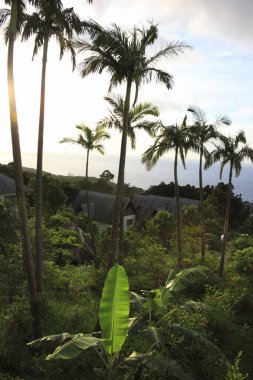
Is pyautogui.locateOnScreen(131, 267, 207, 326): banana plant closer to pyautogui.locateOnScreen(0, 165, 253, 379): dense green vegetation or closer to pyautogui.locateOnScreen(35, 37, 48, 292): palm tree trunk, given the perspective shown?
pyautogui.locateOnScreen(0, 165, 253, 379): dense green vegetation

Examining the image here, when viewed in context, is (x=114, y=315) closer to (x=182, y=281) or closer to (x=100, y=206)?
(x=182, y=281)

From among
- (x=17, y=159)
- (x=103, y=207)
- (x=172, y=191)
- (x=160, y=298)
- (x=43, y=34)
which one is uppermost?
(x=43, y=34)

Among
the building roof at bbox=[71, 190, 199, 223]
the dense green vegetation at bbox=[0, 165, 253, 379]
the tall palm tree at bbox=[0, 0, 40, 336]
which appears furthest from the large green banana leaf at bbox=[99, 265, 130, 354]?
the building roof at bbox=[71, 190, 199, 223]

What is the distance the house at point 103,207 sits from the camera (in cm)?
5181

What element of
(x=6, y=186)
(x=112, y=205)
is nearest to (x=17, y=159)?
(x=6, y=186)

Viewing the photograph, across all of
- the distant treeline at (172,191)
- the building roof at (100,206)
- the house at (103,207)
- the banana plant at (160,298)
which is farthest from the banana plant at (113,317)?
the distant treeline at (172,191)

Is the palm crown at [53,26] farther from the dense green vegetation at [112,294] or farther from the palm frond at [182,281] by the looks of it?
the palm frond at [182,281]

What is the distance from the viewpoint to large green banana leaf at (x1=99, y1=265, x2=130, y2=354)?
7.85m

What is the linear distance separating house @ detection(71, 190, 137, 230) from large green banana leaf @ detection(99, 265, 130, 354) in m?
42.2

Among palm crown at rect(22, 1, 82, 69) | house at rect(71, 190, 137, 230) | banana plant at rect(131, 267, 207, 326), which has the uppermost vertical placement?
palm crown at rect(22, 1, 82, 69)

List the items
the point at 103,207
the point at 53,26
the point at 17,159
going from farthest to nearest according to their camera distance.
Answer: the point at 103,207 < the point at 53,26 < the point at 17,159

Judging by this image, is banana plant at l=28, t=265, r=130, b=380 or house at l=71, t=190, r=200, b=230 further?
house at l=71, t=190, r=200, b=230

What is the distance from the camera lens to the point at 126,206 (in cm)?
5069

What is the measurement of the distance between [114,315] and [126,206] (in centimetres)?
4278
